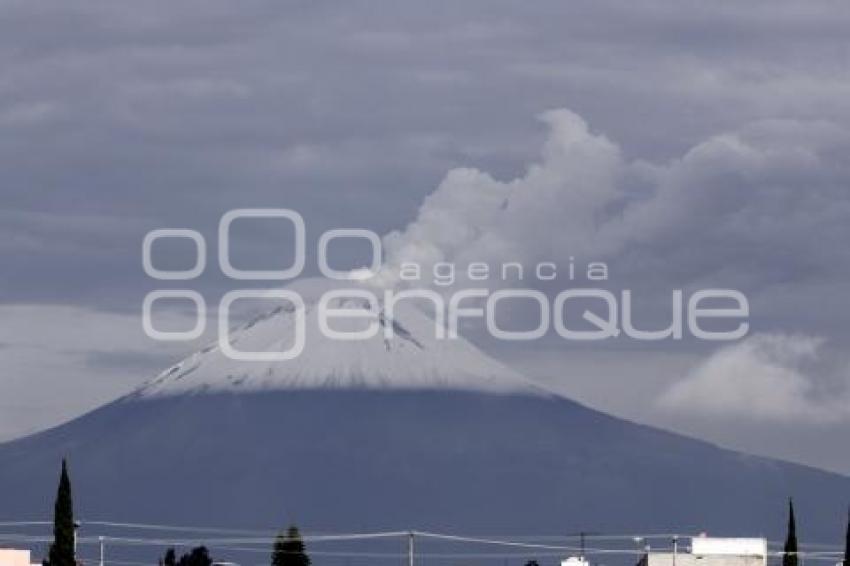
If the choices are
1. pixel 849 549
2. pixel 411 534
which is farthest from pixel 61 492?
pixel 849 549

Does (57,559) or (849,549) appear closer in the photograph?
(57,559)

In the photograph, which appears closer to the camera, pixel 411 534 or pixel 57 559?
pixel 411 534

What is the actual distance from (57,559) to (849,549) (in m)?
47.3

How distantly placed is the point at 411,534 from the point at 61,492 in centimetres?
2452

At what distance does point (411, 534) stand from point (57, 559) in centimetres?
2462

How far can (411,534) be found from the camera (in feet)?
561

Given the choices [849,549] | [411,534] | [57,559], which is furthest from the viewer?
[849,549]

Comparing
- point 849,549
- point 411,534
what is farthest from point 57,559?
point 849,549

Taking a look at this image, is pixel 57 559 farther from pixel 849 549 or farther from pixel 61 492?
pixel 849 549

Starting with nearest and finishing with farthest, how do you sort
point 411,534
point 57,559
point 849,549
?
point 411,534 < point 57,559 < point 849,549

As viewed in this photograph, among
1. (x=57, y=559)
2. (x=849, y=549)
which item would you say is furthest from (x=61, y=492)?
(x=849, y=549)

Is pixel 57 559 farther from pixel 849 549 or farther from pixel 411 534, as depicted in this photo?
pixel 849 549

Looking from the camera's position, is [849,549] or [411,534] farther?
[849,549]

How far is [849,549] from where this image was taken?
7815 inches
